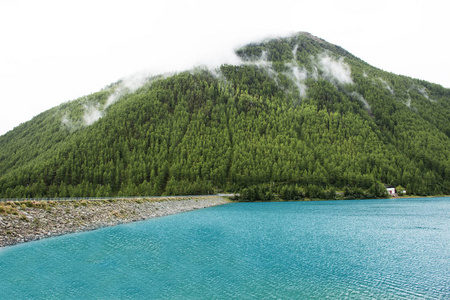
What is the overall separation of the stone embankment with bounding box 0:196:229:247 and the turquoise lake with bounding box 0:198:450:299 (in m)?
2.96

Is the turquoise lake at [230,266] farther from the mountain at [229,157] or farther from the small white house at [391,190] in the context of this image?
the small white house at [391,190]

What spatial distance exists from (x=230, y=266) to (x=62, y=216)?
1319 inches

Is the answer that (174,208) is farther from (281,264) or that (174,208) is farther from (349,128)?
(349,128)

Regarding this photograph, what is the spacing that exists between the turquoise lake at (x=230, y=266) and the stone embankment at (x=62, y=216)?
2.96 m

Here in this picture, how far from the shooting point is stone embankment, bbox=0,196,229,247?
36284 mm

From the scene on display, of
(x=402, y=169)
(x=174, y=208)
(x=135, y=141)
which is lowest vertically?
(x=174, y=208)

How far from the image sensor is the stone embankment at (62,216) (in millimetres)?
36284

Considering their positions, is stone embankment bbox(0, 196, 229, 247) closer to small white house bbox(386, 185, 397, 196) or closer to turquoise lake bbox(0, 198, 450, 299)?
turquoise lake bbox(0, 198, 450, 299)

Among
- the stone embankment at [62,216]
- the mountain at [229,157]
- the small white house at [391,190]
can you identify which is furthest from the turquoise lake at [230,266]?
the small white house at [391,190]

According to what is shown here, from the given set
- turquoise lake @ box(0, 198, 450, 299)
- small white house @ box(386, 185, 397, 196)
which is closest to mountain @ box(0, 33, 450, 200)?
small white house @ box(386, 185, 397, 196)

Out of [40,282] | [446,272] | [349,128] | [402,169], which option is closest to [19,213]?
[40,282]

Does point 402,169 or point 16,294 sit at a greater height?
point 402,169

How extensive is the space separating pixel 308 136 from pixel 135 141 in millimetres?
109409

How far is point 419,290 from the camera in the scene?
2019 centimetres
